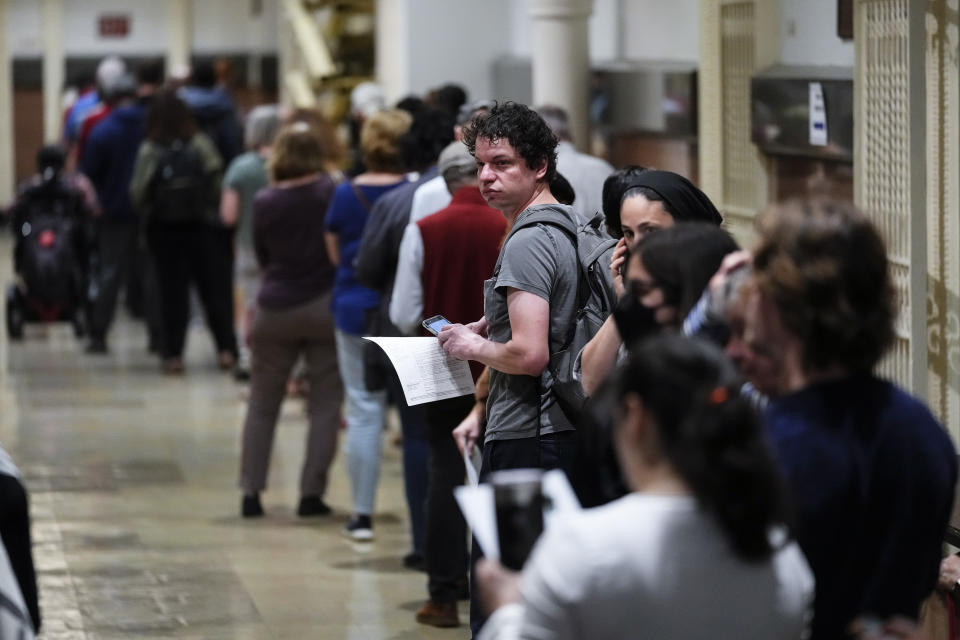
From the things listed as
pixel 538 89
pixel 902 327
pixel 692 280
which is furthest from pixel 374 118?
pixel 692 280

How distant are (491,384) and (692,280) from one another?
1391mm

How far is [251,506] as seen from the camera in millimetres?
6559

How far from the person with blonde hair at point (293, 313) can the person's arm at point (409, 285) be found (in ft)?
3.99

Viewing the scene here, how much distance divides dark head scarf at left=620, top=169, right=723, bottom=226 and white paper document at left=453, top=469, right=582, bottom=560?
122 cm

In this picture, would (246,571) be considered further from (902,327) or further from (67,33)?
(67,33)

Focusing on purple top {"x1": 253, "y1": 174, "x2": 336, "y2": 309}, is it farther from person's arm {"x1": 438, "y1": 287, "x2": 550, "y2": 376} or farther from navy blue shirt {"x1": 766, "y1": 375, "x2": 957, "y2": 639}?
navy blue shirt {"x1": 766, "y1": 375, "x2": 957, "y2": 639}

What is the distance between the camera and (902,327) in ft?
15.8

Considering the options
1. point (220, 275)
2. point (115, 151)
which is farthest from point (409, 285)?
point (115, 151)

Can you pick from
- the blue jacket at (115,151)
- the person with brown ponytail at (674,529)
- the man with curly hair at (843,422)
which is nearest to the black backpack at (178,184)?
the blue jacket at (115,151)

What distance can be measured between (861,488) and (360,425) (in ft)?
13.6

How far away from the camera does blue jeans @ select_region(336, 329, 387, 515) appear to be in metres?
6.07

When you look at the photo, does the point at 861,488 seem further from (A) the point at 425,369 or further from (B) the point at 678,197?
(A) the point at 425,369

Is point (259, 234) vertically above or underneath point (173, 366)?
above

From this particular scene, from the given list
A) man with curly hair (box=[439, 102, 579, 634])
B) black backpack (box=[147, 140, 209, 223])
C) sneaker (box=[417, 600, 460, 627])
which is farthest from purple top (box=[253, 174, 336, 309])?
black backpack (box=[147, 140, 209, 223])
